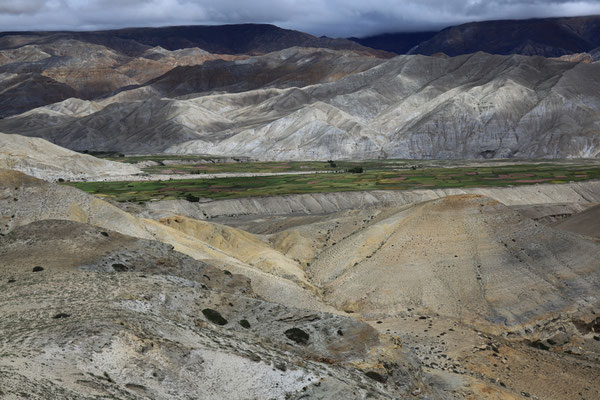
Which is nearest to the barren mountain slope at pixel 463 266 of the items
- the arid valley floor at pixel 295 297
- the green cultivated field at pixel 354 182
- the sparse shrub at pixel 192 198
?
the arid valley floor at pixel 295 297

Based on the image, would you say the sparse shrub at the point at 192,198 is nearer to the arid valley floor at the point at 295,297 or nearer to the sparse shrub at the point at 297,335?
the arid valley floor at the point at 295,297

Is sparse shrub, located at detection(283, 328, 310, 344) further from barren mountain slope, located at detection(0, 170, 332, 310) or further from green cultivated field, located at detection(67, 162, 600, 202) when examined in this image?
green cultivated field, located at detection(67, 162, 600, 202)

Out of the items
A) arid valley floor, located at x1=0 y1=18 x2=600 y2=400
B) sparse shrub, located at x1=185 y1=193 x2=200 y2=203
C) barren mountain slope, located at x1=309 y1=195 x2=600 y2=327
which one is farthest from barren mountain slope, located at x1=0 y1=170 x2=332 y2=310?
sparse shrub, located at x1=185 y1=193 x2=200 y2=203

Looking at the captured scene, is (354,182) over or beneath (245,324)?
beneath

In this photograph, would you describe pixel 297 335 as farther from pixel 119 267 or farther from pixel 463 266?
pixel 463 266

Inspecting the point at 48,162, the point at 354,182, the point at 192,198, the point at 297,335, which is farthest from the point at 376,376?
the point at 48,162

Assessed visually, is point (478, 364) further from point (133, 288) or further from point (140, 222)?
point (140, 222)

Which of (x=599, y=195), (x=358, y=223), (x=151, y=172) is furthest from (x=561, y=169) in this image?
(x=151, y=172)
